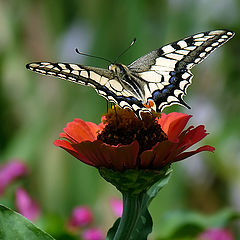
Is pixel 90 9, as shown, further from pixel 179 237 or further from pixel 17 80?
pixel 179 237

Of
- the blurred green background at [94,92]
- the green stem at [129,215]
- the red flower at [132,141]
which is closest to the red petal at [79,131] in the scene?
the red flower at [132,141]

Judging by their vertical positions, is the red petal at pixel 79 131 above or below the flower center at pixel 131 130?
→ below

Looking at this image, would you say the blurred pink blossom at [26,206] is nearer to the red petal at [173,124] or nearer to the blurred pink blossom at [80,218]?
the blurred pink blossom at [80,218]

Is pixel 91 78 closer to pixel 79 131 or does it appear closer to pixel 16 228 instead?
pixel 79 131

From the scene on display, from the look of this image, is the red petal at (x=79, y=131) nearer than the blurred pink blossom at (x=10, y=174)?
Yes

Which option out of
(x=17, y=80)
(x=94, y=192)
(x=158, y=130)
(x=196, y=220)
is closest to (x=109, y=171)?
(x=158, y=130)

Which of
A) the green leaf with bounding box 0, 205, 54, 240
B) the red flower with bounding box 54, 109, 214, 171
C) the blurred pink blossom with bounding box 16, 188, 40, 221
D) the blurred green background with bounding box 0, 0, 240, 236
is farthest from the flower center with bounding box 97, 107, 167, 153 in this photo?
the blurred green background with bounding box 0, 0, 240, 236

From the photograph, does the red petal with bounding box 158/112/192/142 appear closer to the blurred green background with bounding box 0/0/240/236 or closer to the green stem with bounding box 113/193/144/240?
the green stem with bounding box 113/193/144/240
